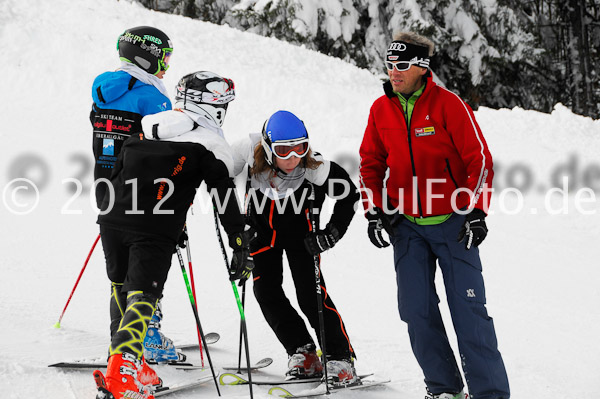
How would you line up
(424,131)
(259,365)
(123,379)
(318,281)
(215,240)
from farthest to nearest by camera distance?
(215,240) → (259,365) → (318,281) → (424,131) → (123,379)

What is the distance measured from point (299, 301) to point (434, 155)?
1.27 metres

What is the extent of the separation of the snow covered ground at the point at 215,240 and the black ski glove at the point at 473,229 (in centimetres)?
117

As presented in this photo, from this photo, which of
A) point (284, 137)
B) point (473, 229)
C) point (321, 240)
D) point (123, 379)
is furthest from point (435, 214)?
point (123, 379)

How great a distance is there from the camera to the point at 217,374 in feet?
13.8

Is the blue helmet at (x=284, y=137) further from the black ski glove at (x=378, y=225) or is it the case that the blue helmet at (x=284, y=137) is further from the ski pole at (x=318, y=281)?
the black ski glove at (x=378, y=225)

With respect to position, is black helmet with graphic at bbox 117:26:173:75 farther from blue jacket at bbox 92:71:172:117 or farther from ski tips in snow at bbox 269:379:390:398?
ski tips in snow at bbox 269:379:390:398

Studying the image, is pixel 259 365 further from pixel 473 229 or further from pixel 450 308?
pixel 473 229

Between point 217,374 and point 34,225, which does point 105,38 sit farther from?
point 217,374

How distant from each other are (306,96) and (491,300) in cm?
599

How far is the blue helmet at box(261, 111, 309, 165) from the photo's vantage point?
3832 millimetres

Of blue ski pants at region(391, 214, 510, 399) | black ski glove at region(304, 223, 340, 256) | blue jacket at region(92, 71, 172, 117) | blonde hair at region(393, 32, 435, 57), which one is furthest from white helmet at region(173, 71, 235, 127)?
blue ski pants at region(391, 214, 510, 399)

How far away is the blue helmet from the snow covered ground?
1379mm

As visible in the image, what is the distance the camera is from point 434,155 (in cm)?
366

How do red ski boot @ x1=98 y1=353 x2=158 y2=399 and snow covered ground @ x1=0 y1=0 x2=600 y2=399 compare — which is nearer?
red ski boot @ x1=98 y1=353 x2=158 y2=399
